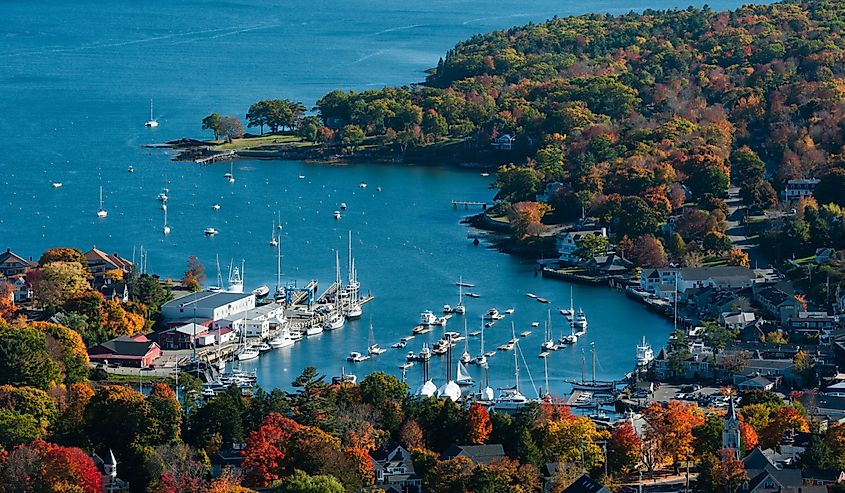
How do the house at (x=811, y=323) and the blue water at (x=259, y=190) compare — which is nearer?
the house at (x=811, y=323)

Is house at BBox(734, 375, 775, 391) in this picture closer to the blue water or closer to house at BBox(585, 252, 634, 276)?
the blue water

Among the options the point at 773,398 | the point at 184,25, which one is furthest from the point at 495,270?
the point at 184,25

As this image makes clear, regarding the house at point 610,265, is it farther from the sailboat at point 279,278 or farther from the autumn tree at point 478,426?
the autumn tree at point 478,426

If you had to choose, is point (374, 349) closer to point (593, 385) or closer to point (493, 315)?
point (493, 315)

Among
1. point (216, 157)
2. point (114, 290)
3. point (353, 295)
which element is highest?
point (216, 157)

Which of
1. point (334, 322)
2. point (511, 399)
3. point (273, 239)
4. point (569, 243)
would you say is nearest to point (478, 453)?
point (511, 399)

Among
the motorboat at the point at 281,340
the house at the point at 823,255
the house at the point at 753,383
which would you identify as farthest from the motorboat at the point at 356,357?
the house at the point at 823,255

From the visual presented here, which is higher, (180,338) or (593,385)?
(180,338)
